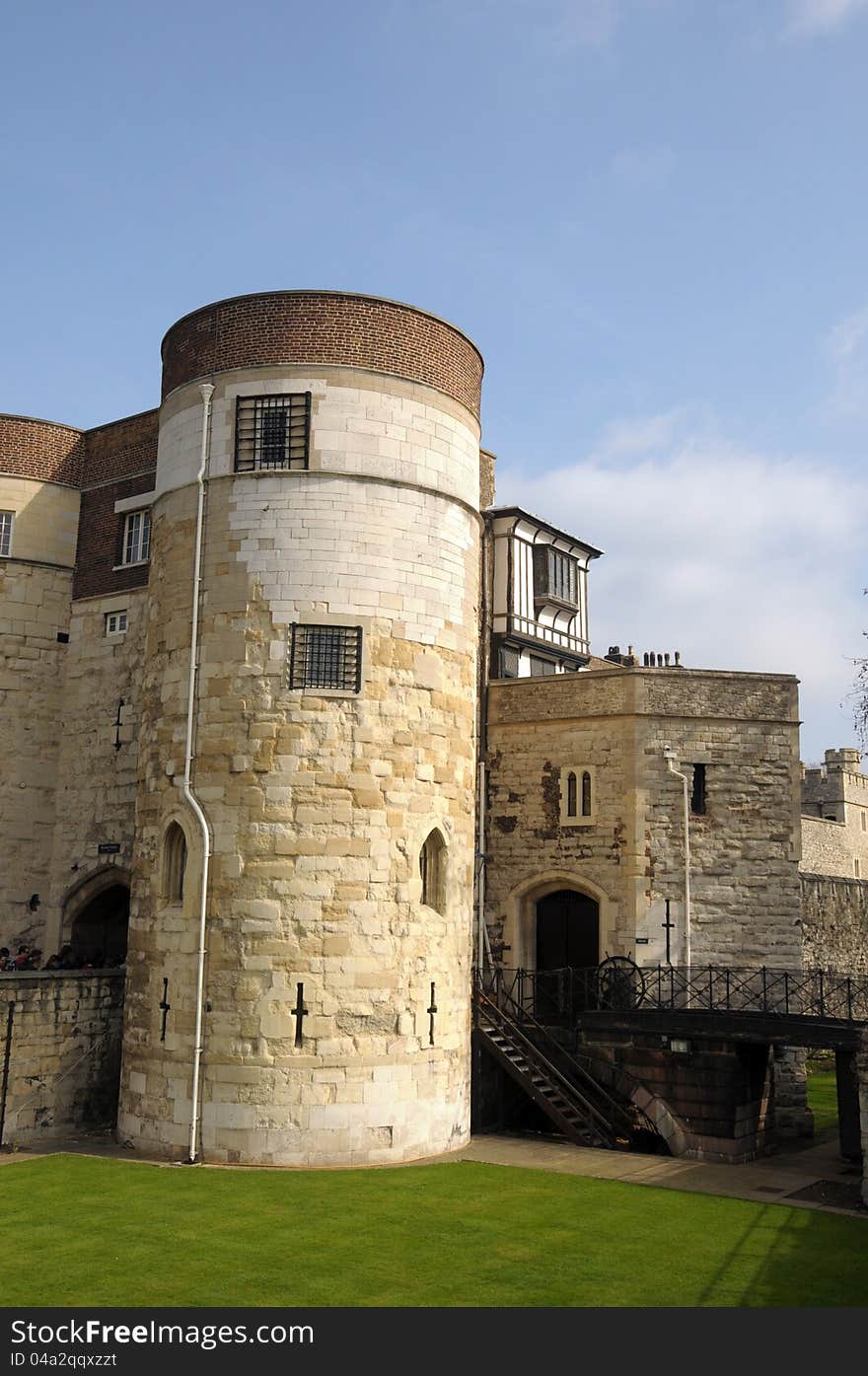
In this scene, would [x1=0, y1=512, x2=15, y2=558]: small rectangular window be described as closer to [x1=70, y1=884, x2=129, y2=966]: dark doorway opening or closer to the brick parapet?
the brick parapet

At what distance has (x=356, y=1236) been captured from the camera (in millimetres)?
12805

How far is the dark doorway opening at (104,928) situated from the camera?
22.8 m

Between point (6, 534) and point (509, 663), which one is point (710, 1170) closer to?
point (509, 663)

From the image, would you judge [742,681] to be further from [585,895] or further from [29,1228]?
[29,1228]

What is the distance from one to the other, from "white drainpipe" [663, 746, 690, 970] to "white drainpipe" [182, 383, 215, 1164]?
8832 mm

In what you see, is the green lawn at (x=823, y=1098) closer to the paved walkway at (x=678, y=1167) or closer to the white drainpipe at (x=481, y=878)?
the paved walkway at (x=678, y=1167)

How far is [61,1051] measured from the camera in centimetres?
1858

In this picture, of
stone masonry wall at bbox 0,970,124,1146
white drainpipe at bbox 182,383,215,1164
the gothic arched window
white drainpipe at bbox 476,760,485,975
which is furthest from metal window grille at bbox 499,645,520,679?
stone masonry wall at bbox 0,970,124,1146

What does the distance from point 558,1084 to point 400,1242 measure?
7.20 metres

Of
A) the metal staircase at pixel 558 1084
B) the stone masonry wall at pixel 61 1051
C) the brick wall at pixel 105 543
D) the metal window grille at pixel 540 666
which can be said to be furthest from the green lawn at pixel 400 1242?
the metal window grille at pixel 540 666

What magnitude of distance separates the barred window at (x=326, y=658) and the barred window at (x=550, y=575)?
978 centimetres

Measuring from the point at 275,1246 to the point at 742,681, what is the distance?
13.6 metres

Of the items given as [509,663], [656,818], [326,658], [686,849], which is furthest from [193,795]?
[509,663]
